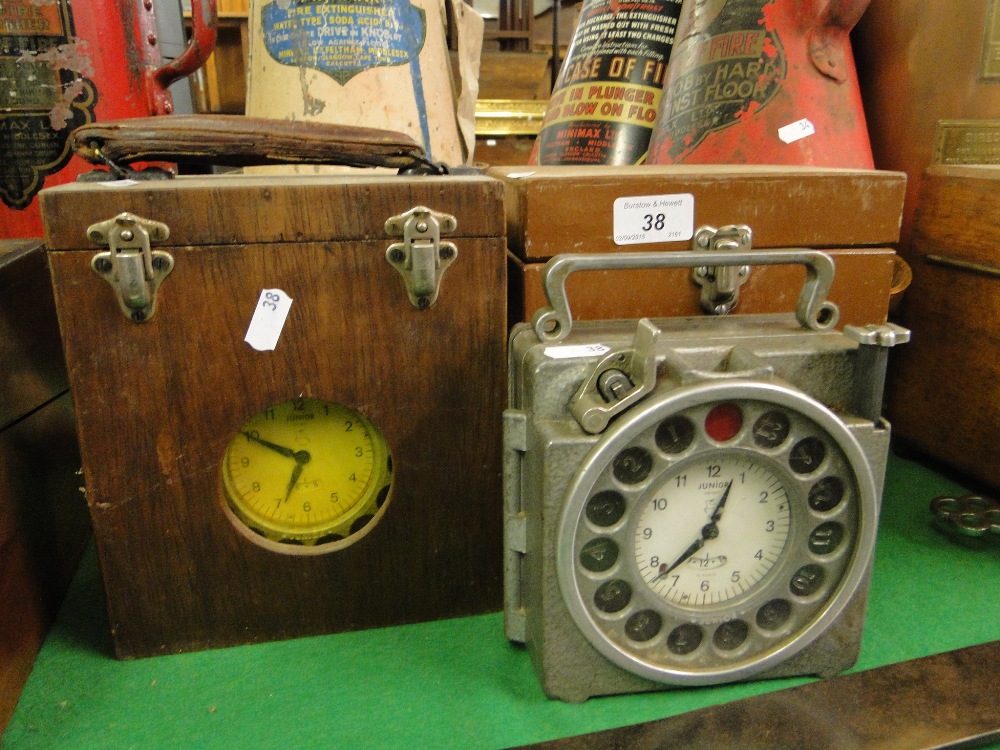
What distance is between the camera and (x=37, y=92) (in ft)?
4.40

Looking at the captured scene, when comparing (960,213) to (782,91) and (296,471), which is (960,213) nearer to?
(782,91)

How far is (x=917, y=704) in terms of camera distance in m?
0.76

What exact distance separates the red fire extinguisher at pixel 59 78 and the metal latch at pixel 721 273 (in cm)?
105

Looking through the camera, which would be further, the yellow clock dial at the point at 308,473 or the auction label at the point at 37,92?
the auction label at the point at 37,92

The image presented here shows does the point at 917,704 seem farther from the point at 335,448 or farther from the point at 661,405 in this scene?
the point at 335,448

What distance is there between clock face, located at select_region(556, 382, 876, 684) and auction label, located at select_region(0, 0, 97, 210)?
3.78 ft

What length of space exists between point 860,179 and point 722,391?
444mm

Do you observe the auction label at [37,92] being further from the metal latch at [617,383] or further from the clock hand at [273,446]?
the metal latch at [617,383]

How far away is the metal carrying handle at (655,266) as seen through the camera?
2.35ft

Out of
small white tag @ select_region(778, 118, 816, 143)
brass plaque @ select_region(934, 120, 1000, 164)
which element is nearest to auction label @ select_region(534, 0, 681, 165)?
small white tag @ select_region(778, 118, 816, 143)

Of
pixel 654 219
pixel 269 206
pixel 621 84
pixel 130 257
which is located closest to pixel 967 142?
pixel 621 84

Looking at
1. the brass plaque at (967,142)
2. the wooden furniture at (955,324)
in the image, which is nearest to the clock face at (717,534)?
the wooden furniture at (955,324)

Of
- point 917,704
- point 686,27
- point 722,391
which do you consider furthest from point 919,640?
point 686,27

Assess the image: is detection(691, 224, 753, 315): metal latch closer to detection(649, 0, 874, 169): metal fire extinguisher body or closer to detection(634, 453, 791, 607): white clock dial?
detection(634, 453, 791, 607): white clock dial
